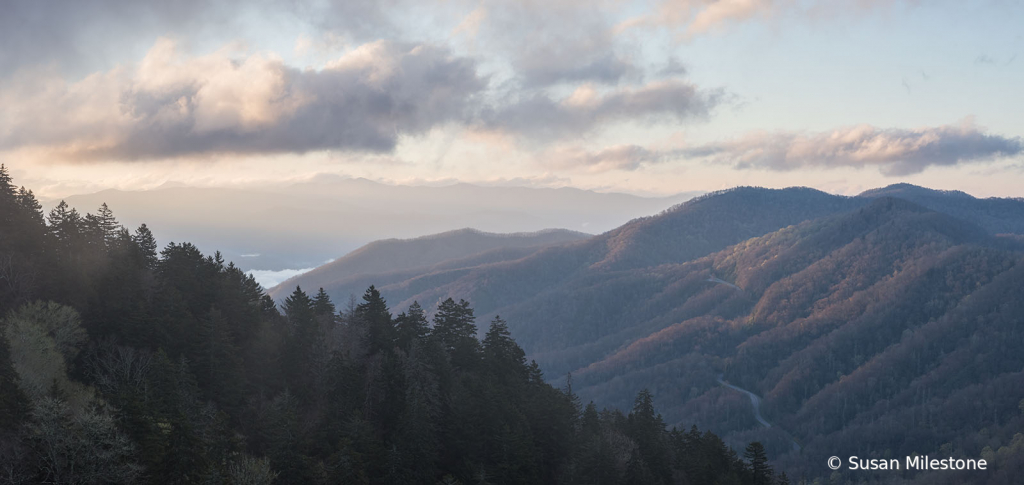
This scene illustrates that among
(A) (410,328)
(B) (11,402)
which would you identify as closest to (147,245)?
(A) (410,328)

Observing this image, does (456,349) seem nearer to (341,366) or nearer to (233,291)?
(341,366)

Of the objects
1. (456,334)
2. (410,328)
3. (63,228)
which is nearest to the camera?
(63,228)

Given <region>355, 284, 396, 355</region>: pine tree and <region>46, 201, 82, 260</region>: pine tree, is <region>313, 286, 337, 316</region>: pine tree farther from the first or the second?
<region>46, 201, 82, 260</region>: pine tree

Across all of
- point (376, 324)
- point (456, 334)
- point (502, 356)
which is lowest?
point (502, 356)

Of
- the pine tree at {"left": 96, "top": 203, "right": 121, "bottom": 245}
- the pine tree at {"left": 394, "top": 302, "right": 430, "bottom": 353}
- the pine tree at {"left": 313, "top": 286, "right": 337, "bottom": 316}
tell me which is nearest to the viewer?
the pine tree at {"left": 96, "top": 203, "right": 121, "bottom": 245}

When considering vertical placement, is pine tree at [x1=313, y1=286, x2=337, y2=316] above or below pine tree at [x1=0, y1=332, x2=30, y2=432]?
above

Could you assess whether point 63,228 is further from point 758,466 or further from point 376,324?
point 758,466

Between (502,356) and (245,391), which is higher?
(245,391)

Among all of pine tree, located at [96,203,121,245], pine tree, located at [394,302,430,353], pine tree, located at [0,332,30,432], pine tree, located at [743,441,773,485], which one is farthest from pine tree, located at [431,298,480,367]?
pine tree, located at [0,332,30,432]

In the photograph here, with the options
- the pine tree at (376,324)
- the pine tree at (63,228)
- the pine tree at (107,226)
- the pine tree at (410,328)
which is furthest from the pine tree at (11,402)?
the pine tree at (410,328)

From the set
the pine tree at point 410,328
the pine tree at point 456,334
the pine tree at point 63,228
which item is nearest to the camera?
the pine tree at point 63,228

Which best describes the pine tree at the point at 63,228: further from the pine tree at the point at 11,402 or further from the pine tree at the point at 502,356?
the pine tree at the point at 502,356

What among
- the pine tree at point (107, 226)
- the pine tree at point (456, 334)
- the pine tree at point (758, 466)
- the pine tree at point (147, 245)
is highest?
the pine tree at point (107, 226)

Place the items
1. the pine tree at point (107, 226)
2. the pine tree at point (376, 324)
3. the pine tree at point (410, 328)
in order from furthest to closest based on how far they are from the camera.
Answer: the pine tree at point (410, 328) → the pine tree at point (376, 324) → the pine tree at point (107, 226)
